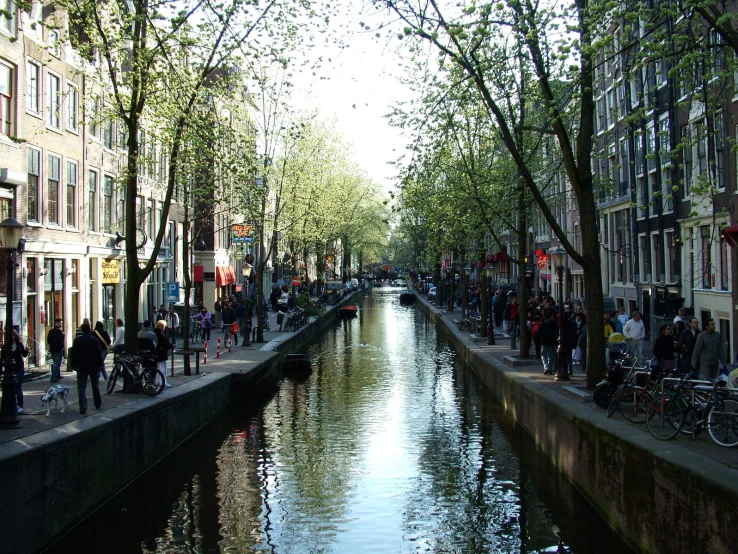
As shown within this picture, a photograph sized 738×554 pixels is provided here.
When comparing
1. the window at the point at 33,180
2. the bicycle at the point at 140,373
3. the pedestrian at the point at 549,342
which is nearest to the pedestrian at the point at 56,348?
the bicycle at the point at 140,373

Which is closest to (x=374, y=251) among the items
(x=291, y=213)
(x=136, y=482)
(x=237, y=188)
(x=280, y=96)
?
(x=291, y=213)

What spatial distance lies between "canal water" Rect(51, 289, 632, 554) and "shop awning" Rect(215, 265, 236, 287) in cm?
2816

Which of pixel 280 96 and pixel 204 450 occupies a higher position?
pixel 280 96

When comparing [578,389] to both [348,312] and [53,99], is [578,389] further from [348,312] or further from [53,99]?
[348,312]

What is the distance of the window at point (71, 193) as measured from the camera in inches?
1115

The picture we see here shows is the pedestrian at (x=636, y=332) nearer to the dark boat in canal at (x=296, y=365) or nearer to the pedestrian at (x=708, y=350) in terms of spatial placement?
the pedestrian at (x=708, y=350)

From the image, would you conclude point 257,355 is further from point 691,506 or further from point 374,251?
point 374,251

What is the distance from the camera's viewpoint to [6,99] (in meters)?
23.2

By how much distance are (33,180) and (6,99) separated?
2.88 metres

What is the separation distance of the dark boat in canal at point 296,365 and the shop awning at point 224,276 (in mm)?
22078

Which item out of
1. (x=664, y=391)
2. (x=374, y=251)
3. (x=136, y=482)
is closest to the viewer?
(x=664, y=391)

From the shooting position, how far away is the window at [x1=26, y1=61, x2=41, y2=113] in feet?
80.4

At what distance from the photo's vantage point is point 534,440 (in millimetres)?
18156

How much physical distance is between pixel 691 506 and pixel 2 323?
61.3ft
